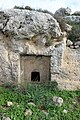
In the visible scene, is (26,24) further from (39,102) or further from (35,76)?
(39,102)

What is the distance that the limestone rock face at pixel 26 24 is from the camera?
14.2m

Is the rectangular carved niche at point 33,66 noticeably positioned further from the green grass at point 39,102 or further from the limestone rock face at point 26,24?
the limestone rock face at point 26,24

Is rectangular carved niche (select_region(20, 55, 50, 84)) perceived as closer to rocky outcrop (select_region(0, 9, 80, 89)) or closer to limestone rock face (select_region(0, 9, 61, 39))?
rocky outcrop (select_region(0, 9, 80, 89))

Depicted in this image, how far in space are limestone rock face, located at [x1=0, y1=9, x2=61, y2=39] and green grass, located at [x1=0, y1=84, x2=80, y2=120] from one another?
6.79ft

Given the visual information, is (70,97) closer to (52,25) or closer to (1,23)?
(52,25)

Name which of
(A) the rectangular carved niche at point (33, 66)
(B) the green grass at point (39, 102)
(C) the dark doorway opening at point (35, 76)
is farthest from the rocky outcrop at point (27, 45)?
(B) the green grass at point (39, 102)

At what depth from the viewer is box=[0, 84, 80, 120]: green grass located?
39.9 feet

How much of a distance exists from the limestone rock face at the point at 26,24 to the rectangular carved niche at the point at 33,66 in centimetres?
94

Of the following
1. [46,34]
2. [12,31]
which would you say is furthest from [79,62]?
[12,31]

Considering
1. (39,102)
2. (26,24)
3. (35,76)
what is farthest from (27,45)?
(39,102)

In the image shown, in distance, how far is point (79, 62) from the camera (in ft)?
48.5

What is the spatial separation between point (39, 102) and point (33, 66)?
219 cm

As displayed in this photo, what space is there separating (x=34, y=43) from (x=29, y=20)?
0.97 meters

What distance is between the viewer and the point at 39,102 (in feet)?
42.2
